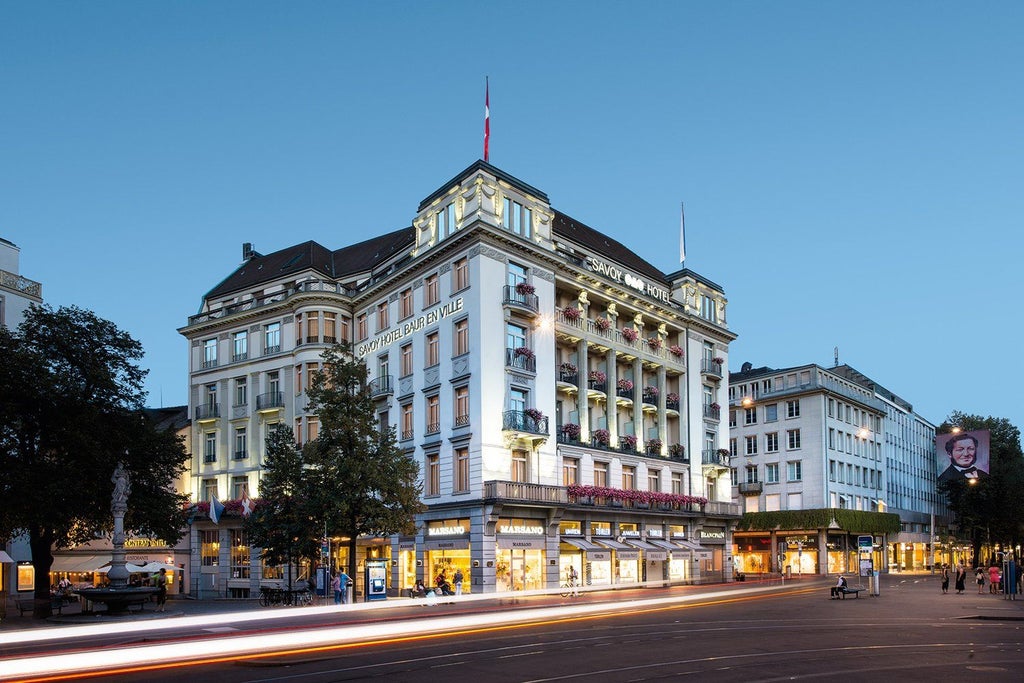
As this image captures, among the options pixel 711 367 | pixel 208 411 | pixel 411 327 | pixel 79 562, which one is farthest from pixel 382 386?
pixel 79 562

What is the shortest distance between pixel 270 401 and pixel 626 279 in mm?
25695

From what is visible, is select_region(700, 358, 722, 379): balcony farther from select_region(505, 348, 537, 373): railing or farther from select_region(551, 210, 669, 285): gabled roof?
select_region(505, 348, 537, 373): railing

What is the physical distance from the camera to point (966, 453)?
44844 mm

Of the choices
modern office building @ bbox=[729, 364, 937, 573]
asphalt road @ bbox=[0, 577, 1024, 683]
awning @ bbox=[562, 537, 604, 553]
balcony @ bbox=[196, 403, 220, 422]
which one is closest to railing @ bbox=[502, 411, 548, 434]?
awning @ bbox=[562, 537, 604, 553]

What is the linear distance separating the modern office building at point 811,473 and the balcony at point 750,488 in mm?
110

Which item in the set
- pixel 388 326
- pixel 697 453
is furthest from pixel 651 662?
pixel 697 453

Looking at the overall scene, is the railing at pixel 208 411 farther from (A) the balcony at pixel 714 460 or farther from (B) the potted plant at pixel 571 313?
(A) the balcony at pixel 714 460

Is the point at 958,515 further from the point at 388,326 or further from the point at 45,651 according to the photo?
the point at 45,651

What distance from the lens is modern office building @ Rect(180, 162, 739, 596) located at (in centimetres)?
5259

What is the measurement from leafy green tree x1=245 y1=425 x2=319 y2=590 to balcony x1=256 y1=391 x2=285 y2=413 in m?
15.8

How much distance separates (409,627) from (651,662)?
11.1 metres

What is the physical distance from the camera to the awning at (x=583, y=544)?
182 ft

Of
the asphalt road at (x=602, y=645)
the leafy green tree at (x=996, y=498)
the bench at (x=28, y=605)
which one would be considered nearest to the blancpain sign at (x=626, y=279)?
the asphalt road at (x=602, y=645)

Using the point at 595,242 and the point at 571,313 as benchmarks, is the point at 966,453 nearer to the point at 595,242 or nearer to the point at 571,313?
the point at 571,313
